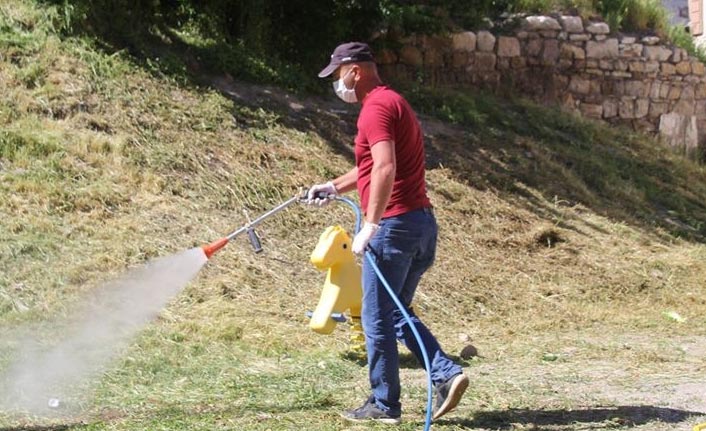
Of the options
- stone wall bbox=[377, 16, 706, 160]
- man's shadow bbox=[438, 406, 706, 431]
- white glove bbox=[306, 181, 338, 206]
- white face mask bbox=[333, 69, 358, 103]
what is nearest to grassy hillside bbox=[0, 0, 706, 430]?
man's shadow bbox=[438, 406, 706, 431]

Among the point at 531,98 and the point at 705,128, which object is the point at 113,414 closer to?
the point at 531,98

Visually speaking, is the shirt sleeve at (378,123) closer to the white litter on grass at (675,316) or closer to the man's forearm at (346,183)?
the man's forearm at (346,183)

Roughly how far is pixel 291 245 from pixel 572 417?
4036 mm

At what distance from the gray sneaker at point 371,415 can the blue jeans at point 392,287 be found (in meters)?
0.03

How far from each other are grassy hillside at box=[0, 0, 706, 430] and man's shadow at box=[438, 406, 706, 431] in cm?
2

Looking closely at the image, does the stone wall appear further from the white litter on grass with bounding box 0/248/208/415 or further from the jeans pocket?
the jeans pocket

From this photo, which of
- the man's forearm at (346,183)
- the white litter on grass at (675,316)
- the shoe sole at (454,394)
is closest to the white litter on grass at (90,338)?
the man's forearm at (346,183)

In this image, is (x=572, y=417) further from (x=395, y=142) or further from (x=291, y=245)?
(x=291, y=245)

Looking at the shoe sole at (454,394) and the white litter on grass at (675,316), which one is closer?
the shoe sole at (454,394)

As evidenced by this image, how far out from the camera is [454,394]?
5.20 meters

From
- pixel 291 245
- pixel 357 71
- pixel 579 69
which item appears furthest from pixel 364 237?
pixel 579 69

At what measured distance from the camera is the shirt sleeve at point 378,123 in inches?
197

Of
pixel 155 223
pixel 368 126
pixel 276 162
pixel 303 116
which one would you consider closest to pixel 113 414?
pixel 368 126

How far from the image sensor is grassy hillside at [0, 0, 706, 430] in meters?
6.03
